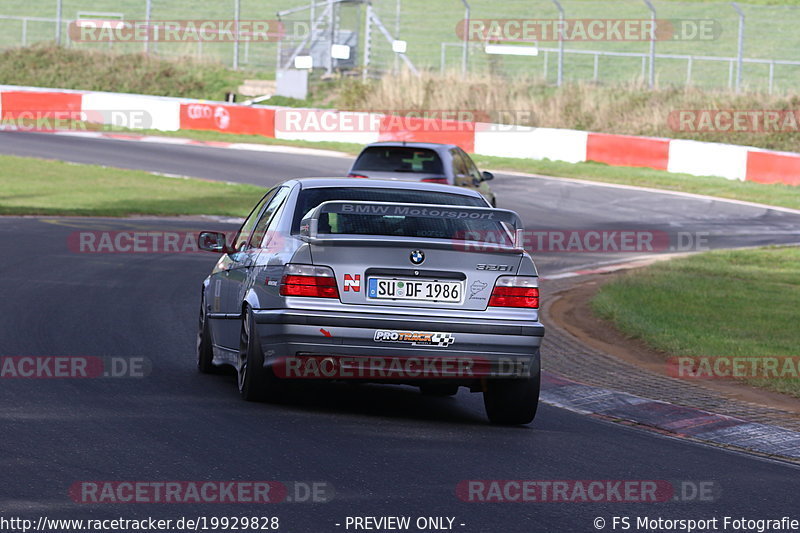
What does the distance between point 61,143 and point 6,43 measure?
22182 millimetres

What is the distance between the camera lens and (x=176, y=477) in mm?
6590

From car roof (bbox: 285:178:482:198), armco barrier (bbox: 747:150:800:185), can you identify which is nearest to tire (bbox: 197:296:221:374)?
car roof (bbox: 285:178:482:198)

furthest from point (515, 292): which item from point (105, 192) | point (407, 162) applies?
point (105, 192)

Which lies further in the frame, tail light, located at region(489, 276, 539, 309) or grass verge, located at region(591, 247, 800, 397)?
grass verge, located at region(591, 247, 800, 397)

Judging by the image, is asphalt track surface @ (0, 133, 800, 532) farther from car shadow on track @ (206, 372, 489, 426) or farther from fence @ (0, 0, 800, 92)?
fence @ (0, 0, 800, 92)

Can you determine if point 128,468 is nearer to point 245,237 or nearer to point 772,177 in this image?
point 245,237

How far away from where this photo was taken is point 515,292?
8.38m

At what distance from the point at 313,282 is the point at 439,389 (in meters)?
1.66

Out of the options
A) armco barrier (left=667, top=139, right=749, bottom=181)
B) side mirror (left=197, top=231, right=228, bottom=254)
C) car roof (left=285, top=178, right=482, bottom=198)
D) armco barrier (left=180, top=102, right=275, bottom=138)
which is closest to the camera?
car roof (left=285, top=178, right=482, bottom=198)

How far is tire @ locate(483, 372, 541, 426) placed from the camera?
8.62 meters

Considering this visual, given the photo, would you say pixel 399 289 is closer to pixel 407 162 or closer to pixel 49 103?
pixel 407 162

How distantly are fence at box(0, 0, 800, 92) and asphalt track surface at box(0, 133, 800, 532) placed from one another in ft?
97.5

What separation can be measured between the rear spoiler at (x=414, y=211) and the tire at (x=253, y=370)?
0.75m

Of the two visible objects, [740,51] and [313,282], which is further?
[740,51]
